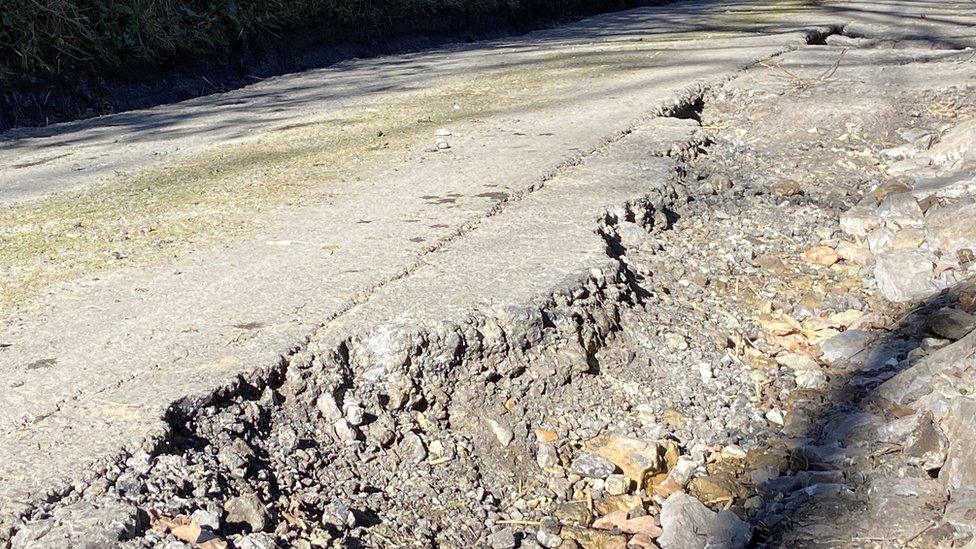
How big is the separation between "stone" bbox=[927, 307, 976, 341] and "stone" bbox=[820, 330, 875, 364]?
20 cm

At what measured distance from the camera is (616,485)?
99.0 inches

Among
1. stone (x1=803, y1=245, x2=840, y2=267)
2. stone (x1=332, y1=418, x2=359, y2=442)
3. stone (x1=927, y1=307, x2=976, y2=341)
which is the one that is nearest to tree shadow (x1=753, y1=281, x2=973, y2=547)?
stone (x1=927, y1=307, x2=976, y2=341)

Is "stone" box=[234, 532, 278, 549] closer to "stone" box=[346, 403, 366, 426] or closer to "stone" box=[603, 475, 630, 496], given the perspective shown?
"stone" box=[346, 403, 366, 426]

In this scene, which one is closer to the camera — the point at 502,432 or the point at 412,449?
the point at 412,449

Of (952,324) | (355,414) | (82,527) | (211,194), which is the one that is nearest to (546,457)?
(355,414)

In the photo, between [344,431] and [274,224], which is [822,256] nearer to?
[274,224]

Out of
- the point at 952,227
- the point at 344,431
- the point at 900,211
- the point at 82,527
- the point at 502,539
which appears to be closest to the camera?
the point at 82,527

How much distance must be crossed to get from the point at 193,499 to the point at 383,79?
551cm

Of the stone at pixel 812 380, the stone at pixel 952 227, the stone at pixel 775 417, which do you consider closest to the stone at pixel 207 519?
the stone at pixel 775 417

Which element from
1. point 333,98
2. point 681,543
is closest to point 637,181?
point 681,543

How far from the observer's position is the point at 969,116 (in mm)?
5367

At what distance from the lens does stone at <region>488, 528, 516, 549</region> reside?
226 centimetres

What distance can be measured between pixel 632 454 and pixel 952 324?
1182 mm

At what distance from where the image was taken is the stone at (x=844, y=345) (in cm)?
323
